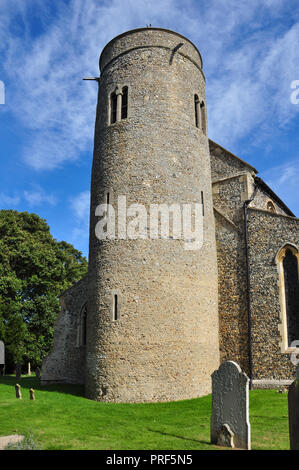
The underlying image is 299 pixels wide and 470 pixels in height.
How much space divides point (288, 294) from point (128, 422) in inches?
345

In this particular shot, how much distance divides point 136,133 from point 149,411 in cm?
1023

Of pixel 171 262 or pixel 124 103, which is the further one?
pixel 124 103

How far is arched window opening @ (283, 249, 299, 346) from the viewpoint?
1568cm

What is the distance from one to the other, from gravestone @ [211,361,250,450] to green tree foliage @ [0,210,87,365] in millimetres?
17656

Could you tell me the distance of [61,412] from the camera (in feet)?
38.4

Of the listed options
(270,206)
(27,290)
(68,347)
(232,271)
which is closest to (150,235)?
(232,271)

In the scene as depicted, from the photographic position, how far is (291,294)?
16.2 metres

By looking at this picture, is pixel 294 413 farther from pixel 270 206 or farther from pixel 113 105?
pixel 270 206

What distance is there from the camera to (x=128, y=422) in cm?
1038

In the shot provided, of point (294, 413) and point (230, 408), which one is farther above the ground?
point (294, 413)

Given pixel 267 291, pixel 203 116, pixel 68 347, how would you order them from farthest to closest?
pixel 68 347 < pixel 203 116 < pixel 267 291

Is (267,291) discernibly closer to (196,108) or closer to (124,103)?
(196,108)

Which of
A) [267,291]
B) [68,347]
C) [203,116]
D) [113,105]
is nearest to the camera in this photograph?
[267,291]

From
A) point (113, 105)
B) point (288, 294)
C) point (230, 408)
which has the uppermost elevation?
point (113, 105)
